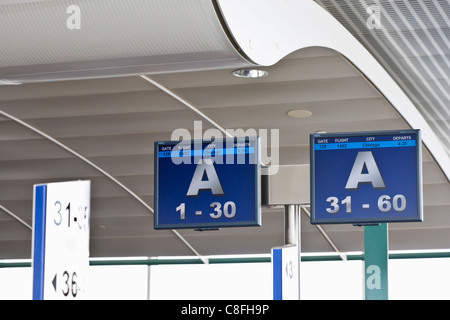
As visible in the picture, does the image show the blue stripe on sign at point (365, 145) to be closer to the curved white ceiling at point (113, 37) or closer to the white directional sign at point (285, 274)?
the white directional sign at point (285, 274)

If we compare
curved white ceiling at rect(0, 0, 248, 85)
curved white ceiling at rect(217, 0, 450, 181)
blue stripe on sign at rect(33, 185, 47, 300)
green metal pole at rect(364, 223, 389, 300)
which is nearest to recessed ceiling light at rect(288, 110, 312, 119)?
curved white ceiling at rect(217, 0, 450, 181)

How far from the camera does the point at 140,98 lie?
18938 millimetres

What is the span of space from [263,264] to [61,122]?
1038 cm

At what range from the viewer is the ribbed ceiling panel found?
1502cm

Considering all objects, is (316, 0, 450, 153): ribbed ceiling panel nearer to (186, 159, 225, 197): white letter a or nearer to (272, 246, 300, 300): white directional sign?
(186, 159, 225, 197): white letter a

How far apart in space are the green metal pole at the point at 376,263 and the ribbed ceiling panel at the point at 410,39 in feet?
12.5

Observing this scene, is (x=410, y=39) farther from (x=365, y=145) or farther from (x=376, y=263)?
(x=376, y=263)

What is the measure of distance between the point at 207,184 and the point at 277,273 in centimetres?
274

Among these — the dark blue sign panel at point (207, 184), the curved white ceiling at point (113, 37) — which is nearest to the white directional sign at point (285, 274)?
the dark blue sign panel at point (207, 184)

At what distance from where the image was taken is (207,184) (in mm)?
13227

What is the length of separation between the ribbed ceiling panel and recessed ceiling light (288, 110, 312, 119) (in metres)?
2.05

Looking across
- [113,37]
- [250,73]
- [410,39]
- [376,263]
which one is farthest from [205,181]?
[113,37]
